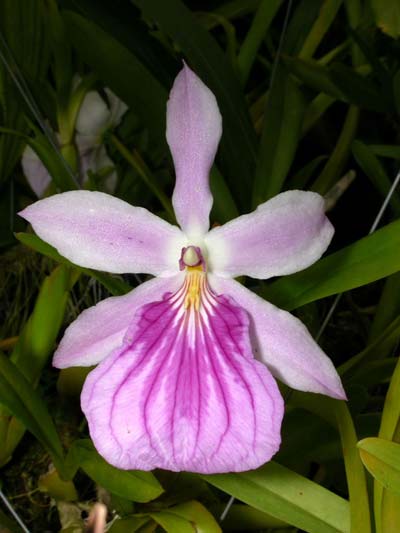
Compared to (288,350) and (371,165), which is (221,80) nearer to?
(371,165)

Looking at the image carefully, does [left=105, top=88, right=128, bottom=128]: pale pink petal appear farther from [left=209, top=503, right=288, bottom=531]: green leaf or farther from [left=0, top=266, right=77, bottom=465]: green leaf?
[left=209, top=503, right=288, bottom=531]: green leaf

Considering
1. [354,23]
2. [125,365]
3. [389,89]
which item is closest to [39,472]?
[125,365]

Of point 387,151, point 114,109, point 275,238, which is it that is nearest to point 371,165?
point 387,151

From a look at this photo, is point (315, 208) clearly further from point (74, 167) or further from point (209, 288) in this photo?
point (74, 167)

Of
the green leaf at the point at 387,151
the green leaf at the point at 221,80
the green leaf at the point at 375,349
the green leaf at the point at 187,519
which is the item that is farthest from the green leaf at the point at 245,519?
the green leaf at the point at 387,151

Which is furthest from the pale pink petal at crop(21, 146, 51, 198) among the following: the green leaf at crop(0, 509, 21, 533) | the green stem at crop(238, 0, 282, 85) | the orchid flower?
the green leaf at crop(0, 509, 21, 533)
